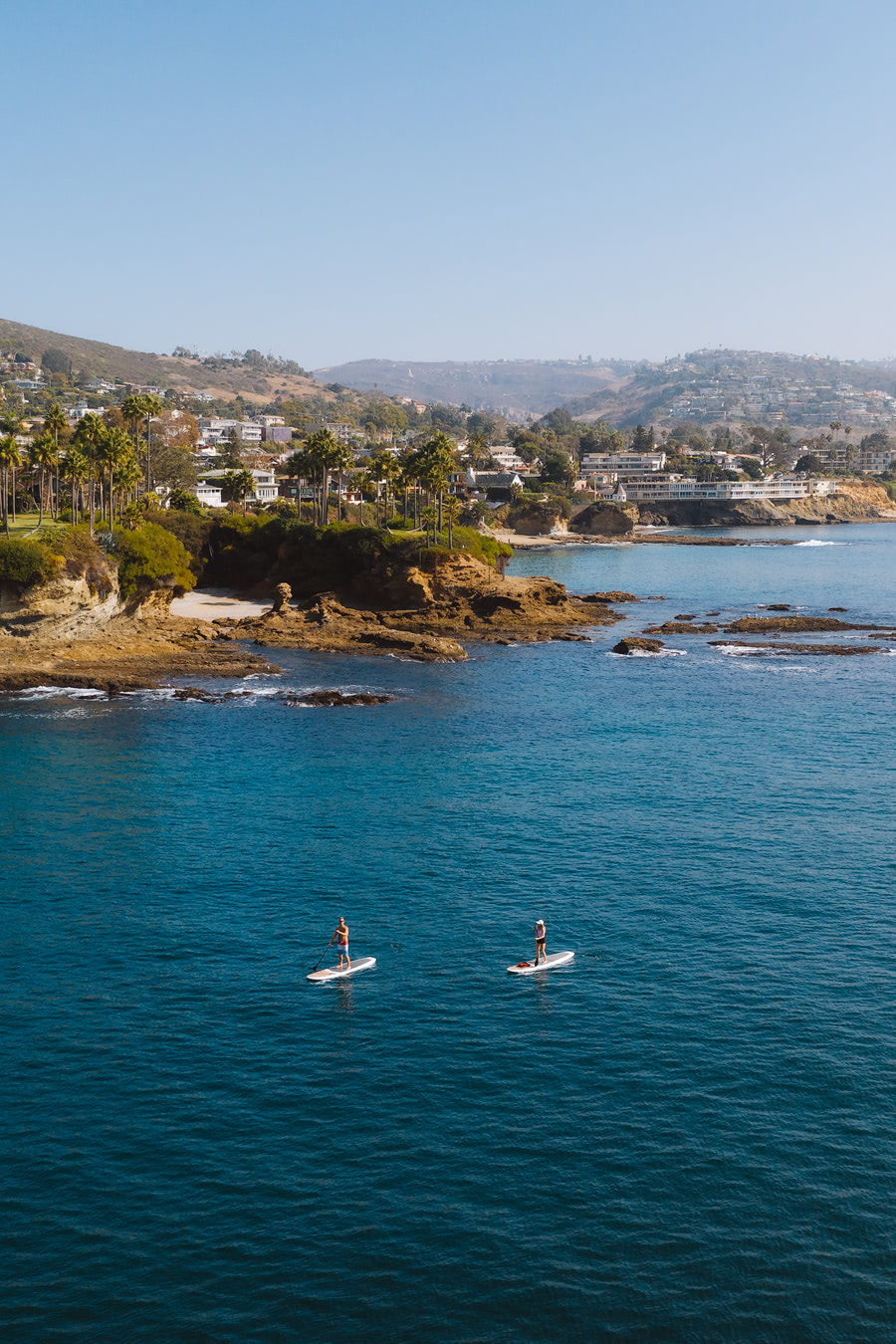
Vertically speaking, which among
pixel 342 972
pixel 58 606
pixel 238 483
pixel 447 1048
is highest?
pixel 238 483

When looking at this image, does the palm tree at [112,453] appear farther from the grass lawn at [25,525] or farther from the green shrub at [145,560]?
the grass lawn at [25,525]

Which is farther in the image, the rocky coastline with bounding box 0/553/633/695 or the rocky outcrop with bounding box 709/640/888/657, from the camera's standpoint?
the rocky outcrop with bounding box 709/640/888/657

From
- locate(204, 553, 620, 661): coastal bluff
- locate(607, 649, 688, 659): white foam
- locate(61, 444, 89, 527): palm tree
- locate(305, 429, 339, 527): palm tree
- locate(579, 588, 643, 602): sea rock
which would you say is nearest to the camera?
locate(607, 649, 688, 659): white foam

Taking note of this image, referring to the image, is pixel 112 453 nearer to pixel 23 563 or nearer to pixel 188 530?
pixel 23 563

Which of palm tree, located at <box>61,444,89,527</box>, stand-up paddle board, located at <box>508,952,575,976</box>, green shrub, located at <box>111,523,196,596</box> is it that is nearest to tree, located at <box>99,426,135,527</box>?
green shrub, located at <box>111,523,196,596</box>

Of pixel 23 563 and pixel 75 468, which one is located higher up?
pixel 75 468

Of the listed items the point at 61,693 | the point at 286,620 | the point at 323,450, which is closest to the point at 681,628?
the point at 286,620

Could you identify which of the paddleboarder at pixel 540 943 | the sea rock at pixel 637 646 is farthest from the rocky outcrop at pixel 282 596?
the paddleboarder at pixel 540 943

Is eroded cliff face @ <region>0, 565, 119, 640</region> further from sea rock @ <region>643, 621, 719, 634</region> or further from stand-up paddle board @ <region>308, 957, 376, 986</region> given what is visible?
stand-up paddle board @ <region>308, 957, 376, 986</region>
